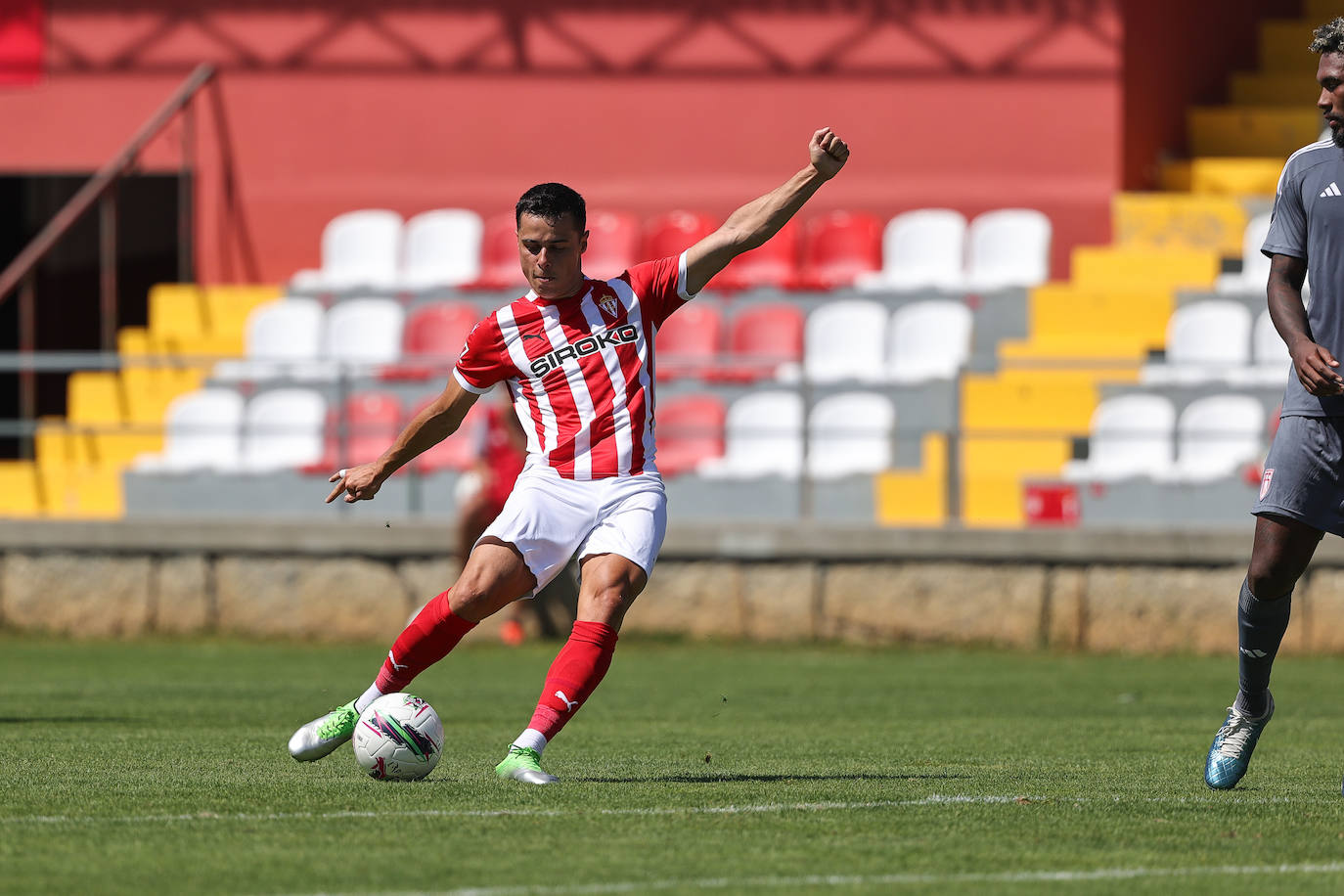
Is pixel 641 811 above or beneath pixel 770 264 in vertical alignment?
beneath

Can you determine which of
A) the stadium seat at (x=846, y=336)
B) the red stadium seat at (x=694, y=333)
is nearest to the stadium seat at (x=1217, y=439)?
the stadium seat at (x=846, y=336)

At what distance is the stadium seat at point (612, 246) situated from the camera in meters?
19.2

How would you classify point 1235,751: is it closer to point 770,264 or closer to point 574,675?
point 574,675

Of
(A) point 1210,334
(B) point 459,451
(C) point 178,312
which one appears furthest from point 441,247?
(A) point 1210,334

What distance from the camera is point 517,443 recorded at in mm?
15969

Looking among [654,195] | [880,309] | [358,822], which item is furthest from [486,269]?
[358,822]

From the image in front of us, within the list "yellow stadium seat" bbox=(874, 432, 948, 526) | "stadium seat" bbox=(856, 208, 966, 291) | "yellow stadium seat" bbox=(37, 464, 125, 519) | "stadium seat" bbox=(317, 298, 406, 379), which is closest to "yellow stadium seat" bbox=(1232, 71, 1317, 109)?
"stadium seat" bbox=(856, 208, 966, 291)

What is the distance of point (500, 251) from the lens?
19797 mm

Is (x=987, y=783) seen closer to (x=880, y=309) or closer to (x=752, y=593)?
(x=752, y=593)

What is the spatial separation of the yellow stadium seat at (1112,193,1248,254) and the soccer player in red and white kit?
38.6 feet

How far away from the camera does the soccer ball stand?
6.81 metres

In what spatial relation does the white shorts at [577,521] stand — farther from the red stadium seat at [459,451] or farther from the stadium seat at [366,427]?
the stadium seat at [366,427]

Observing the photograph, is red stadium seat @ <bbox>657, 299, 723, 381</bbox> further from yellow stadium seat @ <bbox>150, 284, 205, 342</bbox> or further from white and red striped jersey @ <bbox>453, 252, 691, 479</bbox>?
white and red striped jersey @ <bbox>453, 252, 691, 479</bbox>

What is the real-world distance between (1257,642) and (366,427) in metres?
11.1
